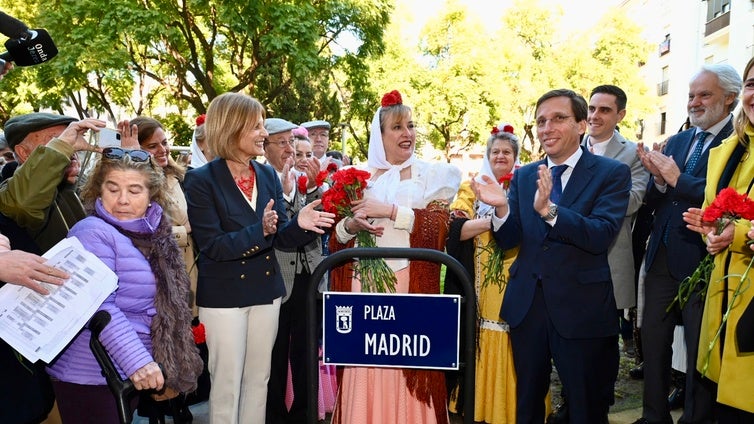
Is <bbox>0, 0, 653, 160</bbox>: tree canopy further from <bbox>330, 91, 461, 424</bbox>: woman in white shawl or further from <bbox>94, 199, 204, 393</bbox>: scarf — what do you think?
<bbox>94, 199, 204, 393</bbox>: scarf

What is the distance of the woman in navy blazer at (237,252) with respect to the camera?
3.28 m

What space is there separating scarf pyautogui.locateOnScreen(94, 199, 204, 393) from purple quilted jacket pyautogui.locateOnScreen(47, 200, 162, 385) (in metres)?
0.02

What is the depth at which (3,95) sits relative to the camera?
18969mm

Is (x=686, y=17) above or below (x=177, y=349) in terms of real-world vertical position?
above

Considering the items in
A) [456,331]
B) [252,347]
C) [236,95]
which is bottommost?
[252,347]

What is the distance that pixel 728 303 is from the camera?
2.81m

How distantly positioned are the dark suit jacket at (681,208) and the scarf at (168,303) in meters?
3.05

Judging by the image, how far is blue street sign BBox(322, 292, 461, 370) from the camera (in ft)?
7.90

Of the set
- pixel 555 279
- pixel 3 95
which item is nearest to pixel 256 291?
pixel 555 279

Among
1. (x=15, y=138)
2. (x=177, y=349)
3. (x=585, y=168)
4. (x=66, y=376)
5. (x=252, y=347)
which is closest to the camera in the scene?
(x=66, y=376)

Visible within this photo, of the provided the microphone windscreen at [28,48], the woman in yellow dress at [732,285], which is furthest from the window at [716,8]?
the microphone windscreen at [28,48]

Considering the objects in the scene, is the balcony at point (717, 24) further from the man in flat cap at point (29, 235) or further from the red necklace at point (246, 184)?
the man in flat cap at point (29, 235)

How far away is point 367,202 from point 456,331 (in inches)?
47.3

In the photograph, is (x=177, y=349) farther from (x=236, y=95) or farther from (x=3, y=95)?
(x=3, y=95)
